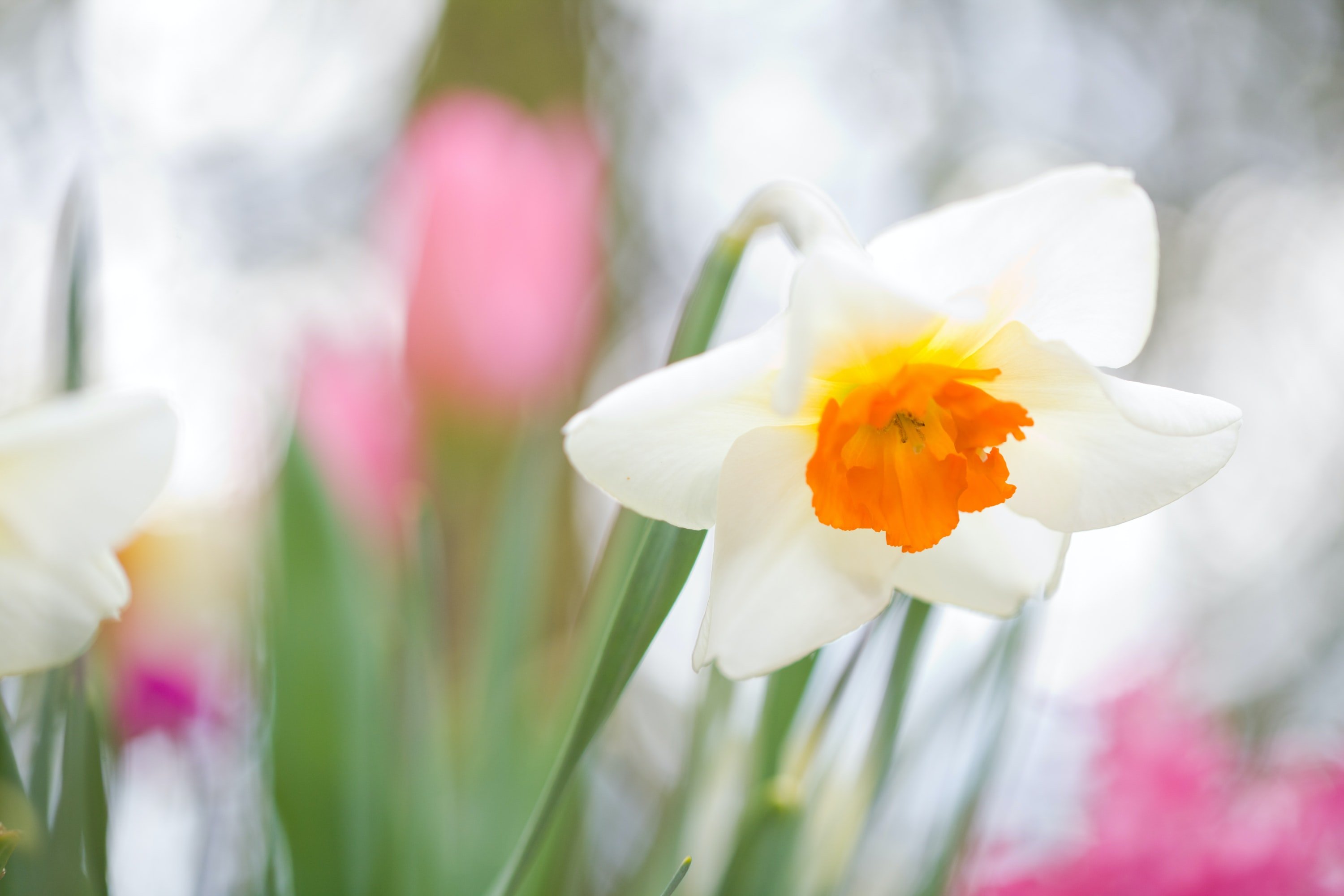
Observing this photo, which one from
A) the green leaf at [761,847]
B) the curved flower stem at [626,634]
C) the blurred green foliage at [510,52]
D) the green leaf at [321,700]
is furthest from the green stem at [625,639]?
the blurred green foliage at [510,52]

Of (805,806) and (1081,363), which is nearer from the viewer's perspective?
(1081,363)

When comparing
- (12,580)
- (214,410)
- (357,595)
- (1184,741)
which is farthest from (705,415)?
(214,410)

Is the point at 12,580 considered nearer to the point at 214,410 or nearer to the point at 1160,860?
the point at 1160,860

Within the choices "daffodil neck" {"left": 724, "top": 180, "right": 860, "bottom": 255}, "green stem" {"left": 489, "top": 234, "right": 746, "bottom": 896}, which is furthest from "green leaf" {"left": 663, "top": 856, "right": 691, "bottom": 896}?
"daffodil neck" {"left": 724, "top": 180, "right": 860, "bottom": 255}

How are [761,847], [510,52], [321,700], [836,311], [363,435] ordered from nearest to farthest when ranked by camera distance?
[836,311]
[761,847]
[321,700]
[363,435]
[510,52]

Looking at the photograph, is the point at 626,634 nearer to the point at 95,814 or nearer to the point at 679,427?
the point at 679,427

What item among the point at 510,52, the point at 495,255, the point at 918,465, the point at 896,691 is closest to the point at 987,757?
the point at 896,691
